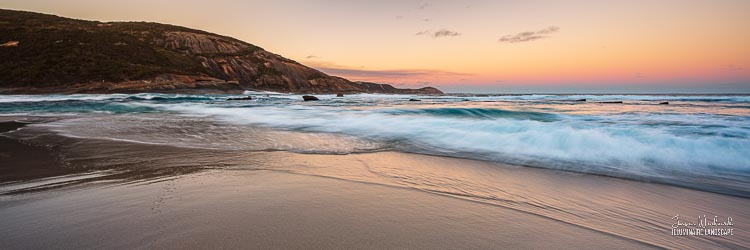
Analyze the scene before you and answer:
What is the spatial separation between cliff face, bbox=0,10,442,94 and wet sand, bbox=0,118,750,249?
41.4m

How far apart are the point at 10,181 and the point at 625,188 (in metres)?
5.05

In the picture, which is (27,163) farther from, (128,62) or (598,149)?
(128,62)

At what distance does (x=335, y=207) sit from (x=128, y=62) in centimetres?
5174

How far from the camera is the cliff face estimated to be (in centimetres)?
Result: 3447

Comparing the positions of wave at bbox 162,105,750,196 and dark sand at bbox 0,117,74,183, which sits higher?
dark sand at bbox 0,117,74,183

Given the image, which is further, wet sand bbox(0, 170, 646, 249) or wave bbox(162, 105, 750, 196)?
wave bbox(162, 105, 750, 196)

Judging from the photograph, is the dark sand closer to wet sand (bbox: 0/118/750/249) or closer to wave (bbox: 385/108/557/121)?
wet sand (bbox: 0/118/750/249)

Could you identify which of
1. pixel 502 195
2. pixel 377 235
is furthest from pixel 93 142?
pixel 502 195

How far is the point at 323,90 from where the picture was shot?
72.1 metres

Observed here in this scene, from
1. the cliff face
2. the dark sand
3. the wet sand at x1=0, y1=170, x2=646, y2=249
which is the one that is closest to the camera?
the wet sand at x1=0, y1=170, x2=646, y2=249

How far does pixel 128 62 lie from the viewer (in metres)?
42.5

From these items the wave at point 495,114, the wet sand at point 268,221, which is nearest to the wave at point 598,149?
the wet sand at point 268,221

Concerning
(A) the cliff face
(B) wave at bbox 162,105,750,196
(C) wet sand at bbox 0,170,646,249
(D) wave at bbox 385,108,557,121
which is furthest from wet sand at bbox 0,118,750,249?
(A) the cliff face

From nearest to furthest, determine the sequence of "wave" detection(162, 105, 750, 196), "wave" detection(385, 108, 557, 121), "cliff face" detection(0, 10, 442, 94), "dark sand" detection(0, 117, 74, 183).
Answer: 1. "dark sand" detection(0, 117, 74, 183)
2. "wave" detection(162, 105, 750, 196)
3. "wave" detection(385, 108, 557, 121)
4. "cliff face" detection(0, 10, 442, 94)
